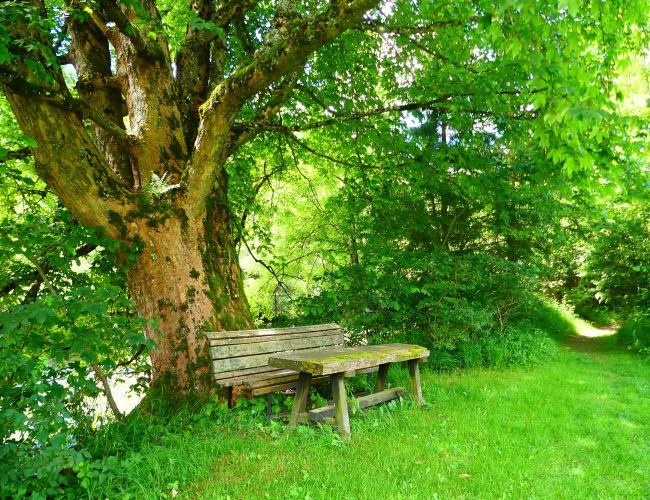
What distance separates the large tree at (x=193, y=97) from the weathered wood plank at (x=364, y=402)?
4.10 ft

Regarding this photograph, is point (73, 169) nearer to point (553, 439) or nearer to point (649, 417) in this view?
point (553, 439)

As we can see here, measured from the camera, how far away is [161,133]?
4984 mm

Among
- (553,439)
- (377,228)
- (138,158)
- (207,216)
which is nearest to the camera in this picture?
(553,439)

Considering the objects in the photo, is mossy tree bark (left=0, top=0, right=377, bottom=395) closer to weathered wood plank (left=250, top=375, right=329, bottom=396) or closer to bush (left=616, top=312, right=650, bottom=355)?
weathered wood plank (left=250, top=375, right=329, bottom=396)

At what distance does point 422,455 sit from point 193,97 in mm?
5014

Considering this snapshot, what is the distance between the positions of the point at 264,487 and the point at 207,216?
135 inches

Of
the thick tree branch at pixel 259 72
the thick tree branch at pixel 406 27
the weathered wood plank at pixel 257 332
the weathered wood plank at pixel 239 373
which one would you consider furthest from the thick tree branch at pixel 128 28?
the weathered wood plank at pixel 239 373

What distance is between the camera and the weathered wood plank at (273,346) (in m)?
4.39

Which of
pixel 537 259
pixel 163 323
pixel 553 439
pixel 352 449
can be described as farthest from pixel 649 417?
pixel 537 259

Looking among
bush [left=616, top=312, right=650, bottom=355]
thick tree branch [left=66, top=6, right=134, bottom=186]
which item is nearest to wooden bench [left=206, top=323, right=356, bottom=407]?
thick tree branch [left=66, top=6, right=134, bottom=186]

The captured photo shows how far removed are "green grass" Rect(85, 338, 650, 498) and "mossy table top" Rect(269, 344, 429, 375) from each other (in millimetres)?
575

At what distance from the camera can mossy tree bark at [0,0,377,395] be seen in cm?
399

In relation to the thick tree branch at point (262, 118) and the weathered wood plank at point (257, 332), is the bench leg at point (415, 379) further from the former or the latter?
the thick tree branch at point (262, 118)

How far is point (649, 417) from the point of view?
5.03 m
